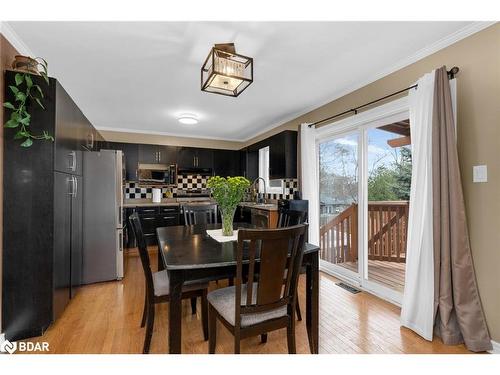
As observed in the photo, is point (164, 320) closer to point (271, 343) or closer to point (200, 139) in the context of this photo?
point (271, 343)

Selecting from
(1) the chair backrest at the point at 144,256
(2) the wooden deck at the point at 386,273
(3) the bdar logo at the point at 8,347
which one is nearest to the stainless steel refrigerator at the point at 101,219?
(3) the bdar logo at the point at 8,347

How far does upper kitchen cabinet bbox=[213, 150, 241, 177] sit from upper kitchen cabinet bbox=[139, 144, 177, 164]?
0.90 meters

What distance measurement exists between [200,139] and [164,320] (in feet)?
13.3

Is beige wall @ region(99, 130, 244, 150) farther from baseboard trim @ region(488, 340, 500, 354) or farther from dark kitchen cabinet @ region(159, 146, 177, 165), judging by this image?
baseboard trim @ region(488, 340, 500, 354)

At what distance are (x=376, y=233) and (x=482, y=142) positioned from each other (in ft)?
4.85

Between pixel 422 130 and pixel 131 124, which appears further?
pixel 131 124

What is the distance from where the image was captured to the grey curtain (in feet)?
5.67

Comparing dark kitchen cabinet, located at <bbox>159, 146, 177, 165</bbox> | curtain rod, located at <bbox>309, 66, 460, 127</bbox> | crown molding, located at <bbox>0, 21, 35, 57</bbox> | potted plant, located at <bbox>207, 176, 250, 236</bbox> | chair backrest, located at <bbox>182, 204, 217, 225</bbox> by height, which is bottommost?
chair backrest, located at <bbox>182, 204, 217, 225</bbox>

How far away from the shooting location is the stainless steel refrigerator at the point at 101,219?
2893mm

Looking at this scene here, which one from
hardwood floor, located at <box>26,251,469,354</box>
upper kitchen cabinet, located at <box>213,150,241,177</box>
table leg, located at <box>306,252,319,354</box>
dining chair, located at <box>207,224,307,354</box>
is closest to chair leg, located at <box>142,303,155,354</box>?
hardwood floor, located at <box>26,251,469,354</box>

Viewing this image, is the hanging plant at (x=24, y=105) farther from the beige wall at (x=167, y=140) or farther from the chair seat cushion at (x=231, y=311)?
the beige wall at (x=167, y=140)

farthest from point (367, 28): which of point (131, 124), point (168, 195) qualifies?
point (168, 195)

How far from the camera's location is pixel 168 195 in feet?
17.2

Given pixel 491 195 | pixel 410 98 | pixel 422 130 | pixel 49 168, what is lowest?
pixel 491 195
